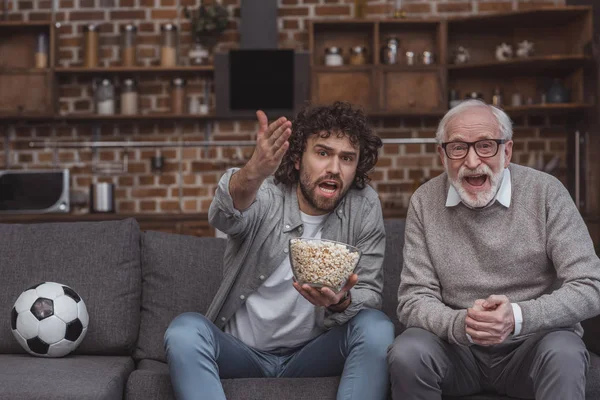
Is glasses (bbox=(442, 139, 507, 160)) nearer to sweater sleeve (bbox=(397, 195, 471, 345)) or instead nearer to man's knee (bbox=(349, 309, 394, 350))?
sweater sleeve (bbox=(397, 195, 471, 345))

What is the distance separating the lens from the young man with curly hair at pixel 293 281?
6.49ft

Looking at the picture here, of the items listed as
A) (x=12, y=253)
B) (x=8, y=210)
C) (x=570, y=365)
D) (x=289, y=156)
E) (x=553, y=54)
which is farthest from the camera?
(x=553, y=54)

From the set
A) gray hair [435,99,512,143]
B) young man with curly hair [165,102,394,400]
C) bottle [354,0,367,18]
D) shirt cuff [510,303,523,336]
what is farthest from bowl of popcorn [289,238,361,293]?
bottle [354,0,367,18]

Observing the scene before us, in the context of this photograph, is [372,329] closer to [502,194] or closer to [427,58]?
[502,194]

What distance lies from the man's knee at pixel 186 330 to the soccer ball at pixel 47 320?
40 centimetres

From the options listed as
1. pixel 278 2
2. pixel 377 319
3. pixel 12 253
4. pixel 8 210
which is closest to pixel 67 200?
pixel 8 210

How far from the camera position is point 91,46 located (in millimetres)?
5172

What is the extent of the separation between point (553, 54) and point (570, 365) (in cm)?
379

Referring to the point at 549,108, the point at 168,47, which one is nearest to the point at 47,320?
the point at 168,47

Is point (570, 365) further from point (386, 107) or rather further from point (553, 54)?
point (553, 54)

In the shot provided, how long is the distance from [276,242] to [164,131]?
3.36 m

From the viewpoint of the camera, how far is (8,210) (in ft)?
15.9

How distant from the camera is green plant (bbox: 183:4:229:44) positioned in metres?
5.12

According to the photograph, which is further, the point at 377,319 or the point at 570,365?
the point at 377,319
